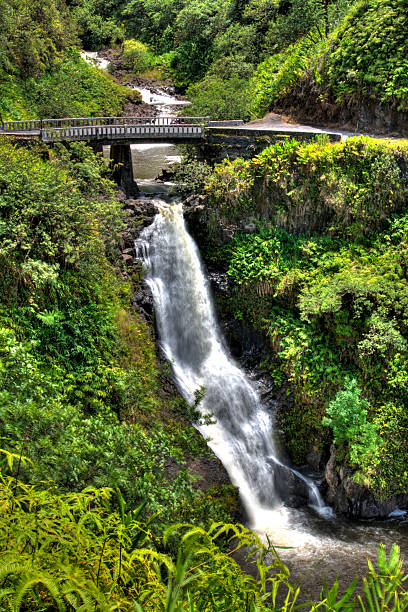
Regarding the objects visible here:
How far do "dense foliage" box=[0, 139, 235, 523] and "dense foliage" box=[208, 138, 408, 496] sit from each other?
12.3ft

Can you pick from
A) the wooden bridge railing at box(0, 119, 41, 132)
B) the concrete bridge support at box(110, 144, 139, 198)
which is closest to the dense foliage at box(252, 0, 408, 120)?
the concrete bridge support at box(110, 144, 139, 198)

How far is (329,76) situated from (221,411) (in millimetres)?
15969

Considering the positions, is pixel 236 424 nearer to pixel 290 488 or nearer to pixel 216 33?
pixel 290 488

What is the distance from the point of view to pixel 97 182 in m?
15.0

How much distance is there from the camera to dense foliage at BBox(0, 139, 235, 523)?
Answer: 700 centimetres

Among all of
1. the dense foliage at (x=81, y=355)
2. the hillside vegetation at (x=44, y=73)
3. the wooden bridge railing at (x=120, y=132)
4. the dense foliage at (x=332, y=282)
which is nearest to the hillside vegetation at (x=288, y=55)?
the dense foliage at (x=332, y=282)

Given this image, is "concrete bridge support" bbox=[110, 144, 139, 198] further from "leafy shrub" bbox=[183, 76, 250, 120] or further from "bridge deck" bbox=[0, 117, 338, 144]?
"leafy shrub" bbox=[183, 76, 250, 120]

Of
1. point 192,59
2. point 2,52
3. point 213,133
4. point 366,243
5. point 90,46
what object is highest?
point 90,46

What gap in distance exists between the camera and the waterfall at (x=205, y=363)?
42.1 feet

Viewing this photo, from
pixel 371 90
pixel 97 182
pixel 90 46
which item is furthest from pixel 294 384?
pixel 90 46

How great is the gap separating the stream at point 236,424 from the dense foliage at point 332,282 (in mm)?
1006

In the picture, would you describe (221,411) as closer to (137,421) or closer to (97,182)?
(137,421)

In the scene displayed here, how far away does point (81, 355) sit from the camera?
1061cm

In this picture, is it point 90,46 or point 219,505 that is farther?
point 90,46
